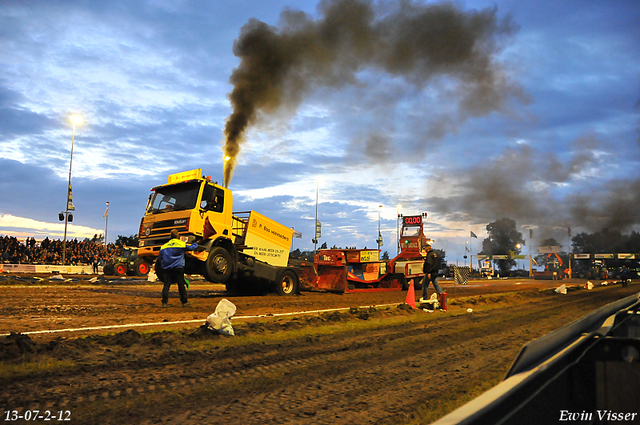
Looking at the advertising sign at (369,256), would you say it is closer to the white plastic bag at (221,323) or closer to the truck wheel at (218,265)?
the truck wheel at (218,265)

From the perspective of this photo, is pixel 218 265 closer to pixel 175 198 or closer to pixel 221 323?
pixel 175 198

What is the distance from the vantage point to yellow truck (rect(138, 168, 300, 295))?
39.8 ft

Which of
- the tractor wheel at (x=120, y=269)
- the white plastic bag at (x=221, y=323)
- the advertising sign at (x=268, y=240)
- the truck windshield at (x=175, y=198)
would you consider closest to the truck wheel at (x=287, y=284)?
the advertising sign at (x=268, y=240)

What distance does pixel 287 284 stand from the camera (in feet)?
50.8

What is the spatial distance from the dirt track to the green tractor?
1883 centimetres

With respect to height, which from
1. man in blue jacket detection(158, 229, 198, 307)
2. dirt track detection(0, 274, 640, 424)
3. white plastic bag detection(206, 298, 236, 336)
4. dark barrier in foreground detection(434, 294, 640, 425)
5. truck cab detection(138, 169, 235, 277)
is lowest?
dirt track detection(0, 274, 640, 424)

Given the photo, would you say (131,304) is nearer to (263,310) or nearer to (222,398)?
(263,310)

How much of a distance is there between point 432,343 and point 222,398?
13.5 feet

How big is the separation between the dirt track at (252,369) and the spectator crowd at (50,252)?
2838cm

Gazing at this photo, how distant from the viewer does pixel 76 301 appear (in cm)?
1149

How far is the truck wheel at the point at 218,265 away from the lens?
1207 centimetres

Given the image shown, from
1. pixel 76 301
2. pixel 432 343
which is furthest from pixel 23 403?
pixel 76 301

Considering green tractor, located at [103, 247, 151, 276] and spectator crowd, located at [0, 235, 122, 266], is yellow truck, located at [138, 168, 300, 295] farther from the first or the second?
spectator crowd, located at [0, 235, 122, 266]

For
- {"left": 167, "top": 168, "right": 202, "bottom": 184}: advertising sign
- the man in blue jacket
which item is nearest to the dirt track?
the man in blue jacket
